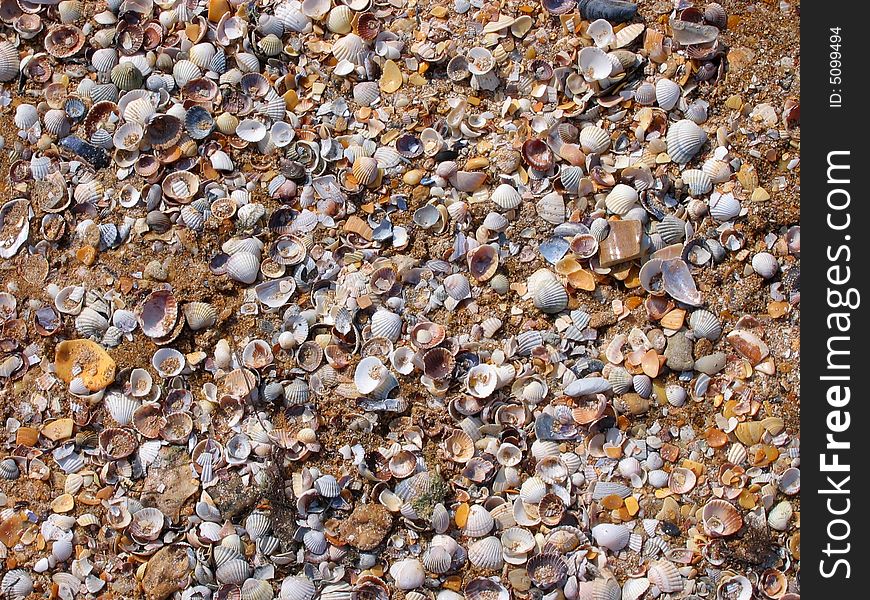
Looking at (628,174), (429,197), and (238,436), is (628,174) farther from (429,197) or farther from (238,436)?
(238,436)

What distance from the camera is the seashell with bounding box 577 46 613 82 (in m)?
3.11

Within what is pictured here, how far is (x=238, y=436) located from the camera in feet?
9.38

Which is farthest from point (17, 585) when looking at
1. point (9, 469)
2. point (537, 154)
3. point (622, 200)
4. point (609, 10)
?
point (609, 10)

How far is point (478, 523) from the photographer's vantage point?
2.79m

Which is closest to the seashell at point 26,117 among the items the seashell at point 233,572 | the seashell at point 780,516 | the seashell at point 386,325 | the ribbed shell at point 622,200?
the seashell at point 386,325

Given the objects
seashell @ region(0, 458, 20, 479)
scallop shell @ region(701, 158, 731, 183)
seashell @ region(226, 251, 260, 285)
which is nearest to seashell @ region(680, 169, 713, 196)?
scallop shell @ region(701, 158, 731, 183)

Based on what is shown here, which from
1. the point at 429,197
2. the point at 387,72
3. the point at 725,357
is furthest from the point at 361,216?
the point at 725,357

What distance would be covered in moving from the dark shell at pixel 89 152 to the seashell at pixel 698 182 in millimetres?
2322

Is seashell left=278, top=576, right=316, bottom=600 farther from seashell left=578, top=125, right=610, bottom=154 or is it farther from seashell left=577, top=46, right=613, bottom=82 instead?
seashell left=577, top=46, right=613, bottom=82

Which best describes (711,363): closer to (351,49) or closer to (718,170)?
(718,170)

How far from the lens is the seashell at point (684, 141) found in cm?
306

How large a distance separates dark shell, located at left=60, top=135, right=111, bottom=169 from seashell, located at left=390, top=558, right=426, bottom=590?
1963mm

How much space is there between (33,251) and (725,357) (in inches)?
107

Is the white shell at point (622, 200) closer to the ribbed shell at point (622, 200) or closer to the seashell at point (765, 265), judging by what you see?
the ribbed shell at point (622, 200)
